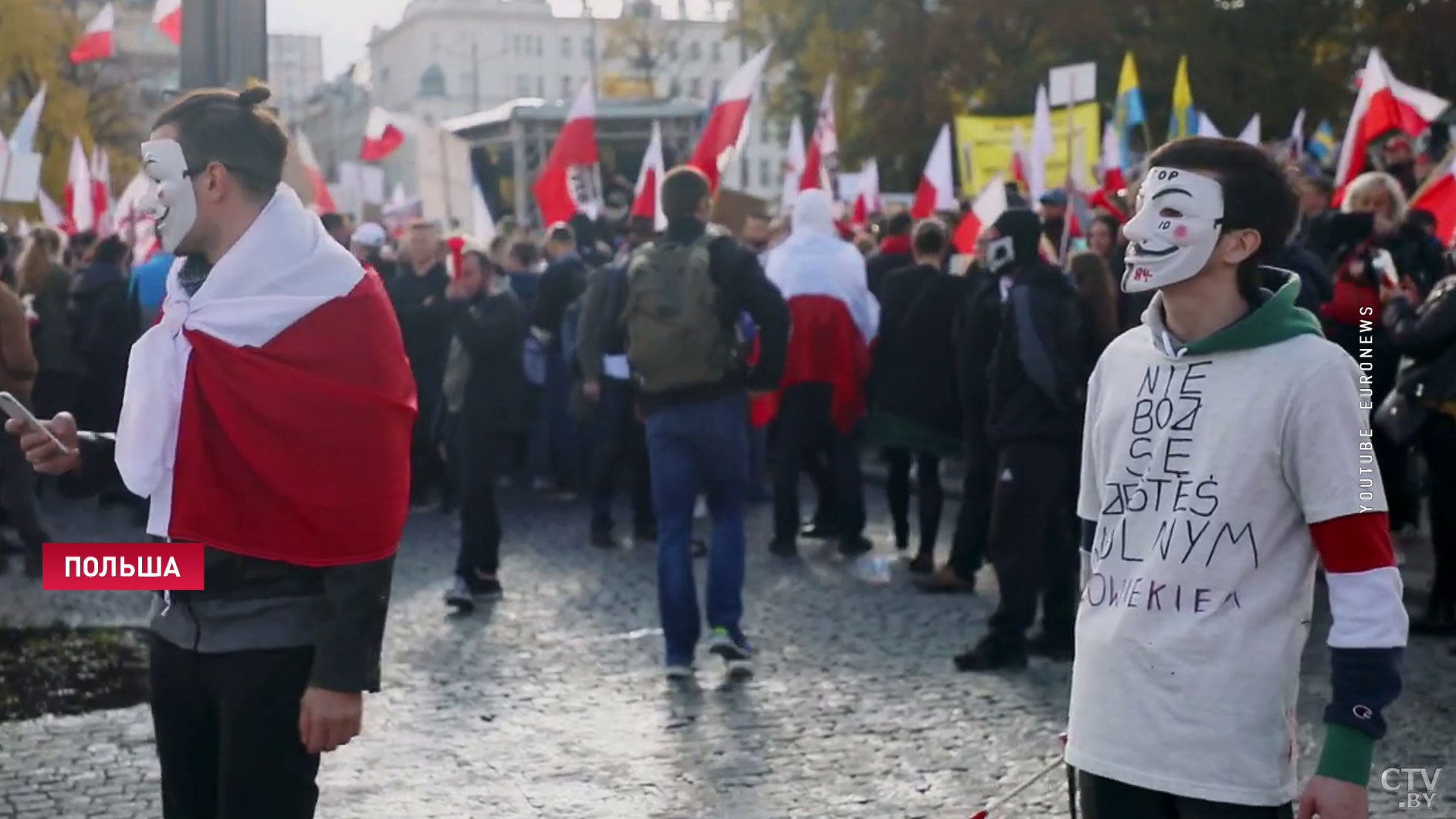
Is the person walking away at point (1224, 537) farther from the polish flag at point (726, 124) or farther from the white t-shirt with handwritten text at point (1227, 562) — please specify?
the polish flag at point (726, 124)

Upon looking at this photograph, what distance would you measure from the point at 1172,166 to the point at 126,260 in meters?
12.2

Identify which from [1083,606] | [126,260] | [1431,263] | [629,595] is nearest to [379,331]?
[1083,606]

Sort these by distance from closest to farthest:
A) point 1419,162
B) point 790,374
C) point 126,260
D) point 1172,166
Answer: point 1172,166
point 790,374
point 126,260
point 1419,162

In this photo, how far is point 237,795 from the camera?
340 centimetres

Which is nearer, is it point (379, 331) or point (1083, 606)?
point (1083, 606)

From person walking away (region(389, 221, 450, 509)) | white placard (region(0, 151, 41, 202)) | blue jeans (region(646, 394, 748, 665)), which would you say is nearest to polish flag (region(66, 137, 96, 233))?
white placard (region(0, 151, 41, 202))

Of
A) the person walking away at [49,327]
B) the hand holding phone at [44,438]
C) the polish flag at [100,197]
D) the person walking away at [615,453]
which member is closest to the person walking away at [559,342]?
the person walking away at [615,453]

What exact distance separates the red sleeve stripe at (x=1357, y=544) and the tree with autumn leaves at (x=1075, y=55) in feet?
117

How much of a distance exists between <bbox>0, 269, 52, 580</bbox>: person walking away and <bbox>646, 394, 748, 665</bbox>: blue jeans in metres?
4.14

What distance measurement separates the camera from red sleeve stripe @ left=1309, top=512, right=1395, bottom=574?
117 inches

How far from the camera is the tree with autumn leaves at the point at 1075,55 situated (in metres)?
38.8

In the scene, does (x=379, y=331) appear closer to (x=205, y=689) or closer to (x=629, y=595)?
(x=205, y=689)

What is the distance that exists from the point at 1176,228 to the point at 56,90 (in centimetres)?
4044

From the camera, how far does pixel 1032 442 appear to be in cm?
812
